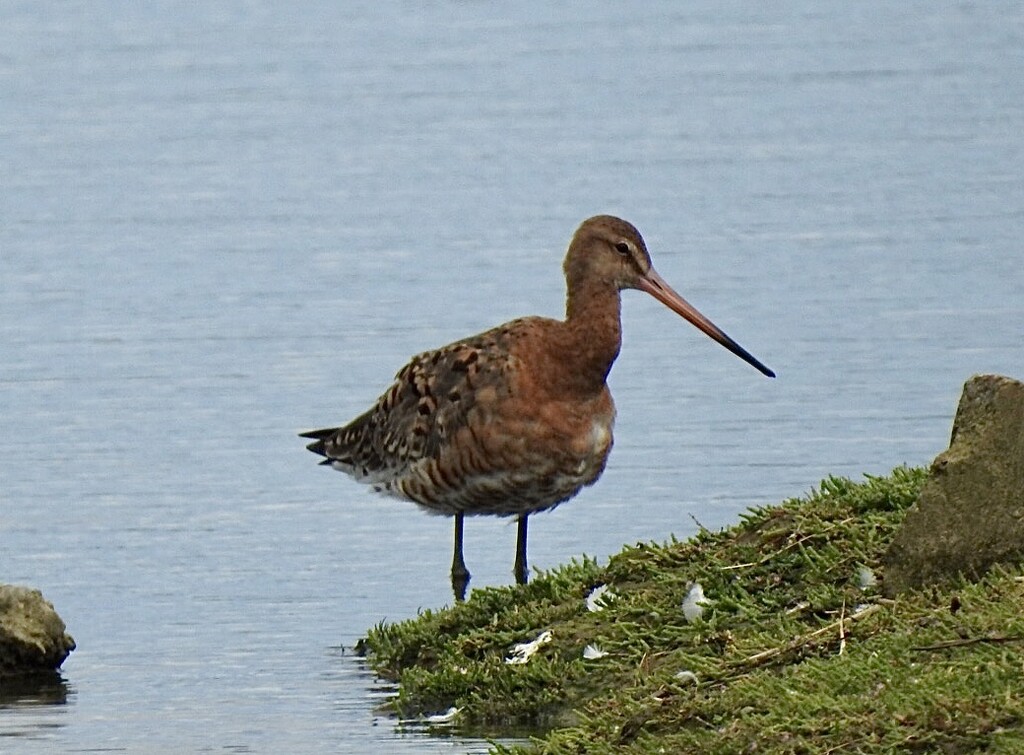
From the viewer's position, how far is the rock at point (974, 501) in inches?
290

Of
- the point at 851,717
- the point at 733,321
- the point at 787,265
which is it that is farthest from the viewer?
the point at 787,265

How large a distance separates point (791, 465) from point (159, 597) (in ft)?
11.5

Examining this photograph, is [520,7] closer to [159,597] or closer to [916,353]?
[916,353]

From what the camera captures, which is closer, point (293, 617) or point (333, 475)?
point (293, 617)

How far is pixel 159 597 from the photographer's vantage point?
11.3 meters

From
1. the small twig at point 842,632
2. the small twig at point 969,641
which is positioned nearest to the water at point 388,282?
the small twig at point 842,632

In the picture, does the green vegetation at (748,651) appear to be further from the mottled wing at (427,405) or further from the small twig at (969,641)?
the mottled wing at (427,405)

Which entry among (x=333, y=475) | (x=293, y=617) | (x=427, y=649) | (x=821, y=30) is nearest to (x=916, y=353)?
(x=333, y=475)

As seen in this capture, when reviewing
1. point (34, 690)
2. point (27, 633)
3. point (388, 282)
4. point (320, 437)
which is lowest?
point (34, 690)

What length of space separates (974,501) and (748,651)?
787 millimetres

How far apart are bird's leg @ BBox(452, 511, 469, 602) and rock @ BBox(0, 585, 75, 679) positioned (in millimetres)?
1820

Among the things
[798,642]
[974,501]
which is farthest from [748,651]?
[974,501]

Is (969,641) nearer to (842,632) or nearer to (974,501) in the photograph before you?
(842,632)

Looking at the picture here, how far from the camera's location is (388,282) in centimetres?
1789
